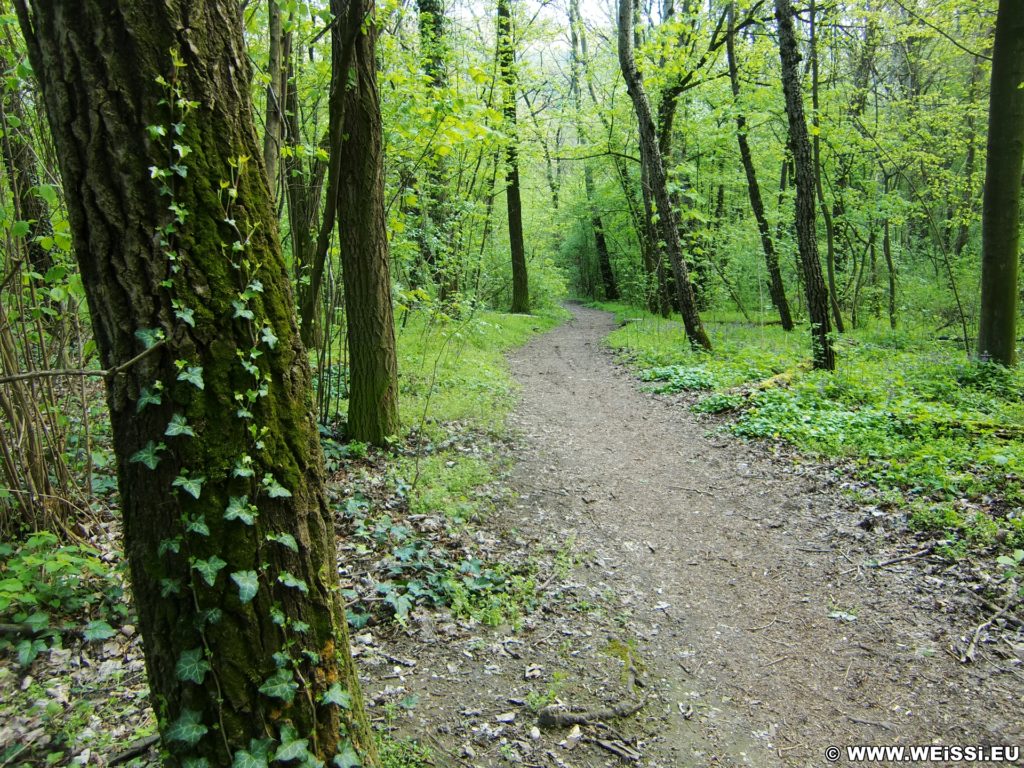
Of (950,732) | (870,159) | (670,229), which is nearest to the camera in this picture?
(950,732)

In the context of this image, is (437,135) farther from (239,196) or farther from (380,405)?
(239,196)

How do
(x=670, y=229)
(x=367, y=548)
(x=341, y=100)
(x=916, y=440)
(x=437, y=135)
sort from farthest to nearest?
(x=670, y=229) < (x=437, y=135) < (x=916, y=440) < (x=341, y=100) < (x=367, y=548)

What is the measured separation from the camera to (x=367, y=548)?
461 cm

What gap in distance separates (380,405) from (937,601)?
524cm

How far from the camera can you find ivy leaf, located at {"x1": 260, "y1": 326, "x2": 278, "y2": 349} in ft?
6.42

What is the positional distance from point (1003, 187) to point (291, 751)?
34.7 feet

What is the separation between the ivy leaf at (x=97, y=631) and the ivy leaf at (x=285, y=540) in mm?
2161

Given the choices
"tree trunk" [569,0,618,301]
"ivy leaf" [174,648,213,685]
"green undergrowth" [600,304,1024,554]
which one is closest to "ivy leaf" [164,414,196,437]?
"ivy leaf" [174,648,213,685]

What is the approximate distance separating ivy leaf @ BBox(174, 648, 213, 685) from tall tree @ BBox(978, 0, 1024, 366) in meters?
10.4

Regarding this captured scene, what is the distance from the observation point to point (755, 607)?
4.20 m

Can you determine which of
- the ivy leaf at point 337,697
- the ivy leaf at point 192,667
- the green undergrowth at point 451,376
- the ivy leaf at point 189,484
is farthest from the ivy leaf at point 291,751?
the green undergrowth at point 451,376

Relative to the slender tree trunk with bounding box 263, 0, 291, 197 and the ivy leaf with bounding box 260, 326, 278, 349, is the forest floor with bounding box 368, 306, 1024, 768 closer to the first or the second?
the ivy leaf with bounding box 260, 326, 278, 349

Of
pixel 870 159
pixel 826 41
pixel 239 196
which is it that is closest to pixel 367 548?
pixel 239 196

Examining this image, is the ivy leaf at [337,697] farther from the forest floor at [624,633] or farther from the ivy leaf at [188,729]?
the forest floor at [624,633]
